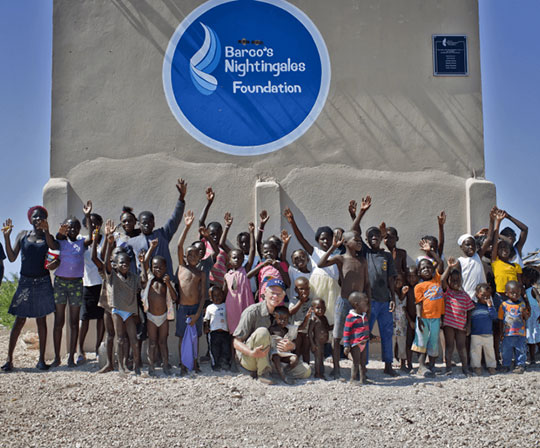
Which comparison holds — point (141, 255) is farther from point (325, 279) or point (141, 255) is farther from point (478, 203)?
point (478, 203)

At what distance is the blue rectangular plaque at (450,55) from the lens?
773 centimetres

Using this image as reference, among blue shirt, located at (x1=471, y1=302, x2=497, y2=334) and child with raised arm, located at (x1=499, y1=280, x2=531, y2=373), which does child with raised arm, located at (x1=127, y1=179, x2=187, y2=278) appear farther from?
child with raised arm, located at (x1=499, y1=280, x2=531, y2=373)

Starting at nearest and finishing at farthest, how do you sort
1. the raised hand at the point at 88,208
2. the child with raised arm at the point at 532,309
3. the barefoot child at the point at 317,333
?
1. the barefoot child at the point at 317,333
2. the child with raised arm at the point at 532,309
3. the raised hand at the point at 88,208

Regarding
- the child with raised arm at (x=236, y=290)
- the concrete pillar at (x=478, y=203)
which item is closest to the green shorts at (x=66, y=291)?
the child with raised arm at (x=236, y=290)

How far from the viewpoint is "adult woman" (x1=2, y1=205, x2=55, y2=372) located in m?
6.29

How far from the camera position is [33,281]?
6367mm

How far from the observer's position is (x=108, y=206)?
745 centimetres

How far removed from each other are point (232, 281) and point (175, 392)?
4.67 feet

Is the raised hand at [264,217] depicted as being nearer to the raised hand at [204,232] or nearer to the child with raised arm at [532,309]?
the raised hand at [204,232]

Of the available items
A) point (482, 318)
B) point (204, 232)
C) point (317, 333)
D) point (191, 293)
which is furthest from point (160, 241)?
point (482, 318)

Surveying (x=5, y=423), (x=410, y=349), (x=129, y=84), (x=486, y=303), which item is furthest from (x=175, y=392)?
(x=129, y=84)

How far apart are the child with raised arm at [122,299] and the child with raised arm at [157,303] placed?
0.13m

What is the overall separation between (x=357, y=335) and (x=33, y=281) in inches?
137

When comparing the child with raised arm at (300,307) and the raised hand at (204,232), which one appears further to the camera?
the raised hand at (204,232)
